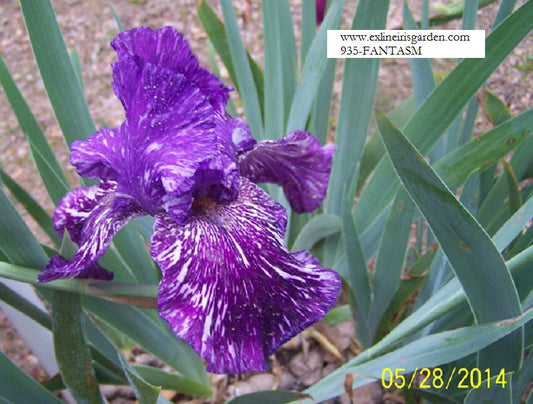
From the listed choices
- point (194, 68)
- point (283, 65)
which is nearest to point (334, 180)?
point (283, 65)

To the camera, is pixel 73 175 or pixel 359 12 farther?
pixel 73 175

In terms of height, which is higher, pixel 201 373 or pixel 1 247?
pixel 1 247

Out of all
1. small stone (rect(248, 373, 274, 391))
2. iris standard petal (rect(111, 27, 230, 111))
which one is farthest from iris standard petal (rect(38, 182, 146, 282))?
small stone (rect(248, 373, 274, 391))

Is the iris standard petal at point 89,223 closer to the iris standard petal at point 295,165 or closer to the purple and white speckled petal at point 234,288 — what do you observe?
the purple and white speckled petal at point 234,288

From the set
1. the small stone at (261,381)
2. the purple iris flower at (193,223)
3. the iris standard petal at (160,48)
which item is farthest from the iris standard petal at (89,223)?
the small stone at (261,381)

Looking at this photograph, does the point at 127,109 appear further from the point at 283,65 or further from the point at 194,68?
the point at 283,65
